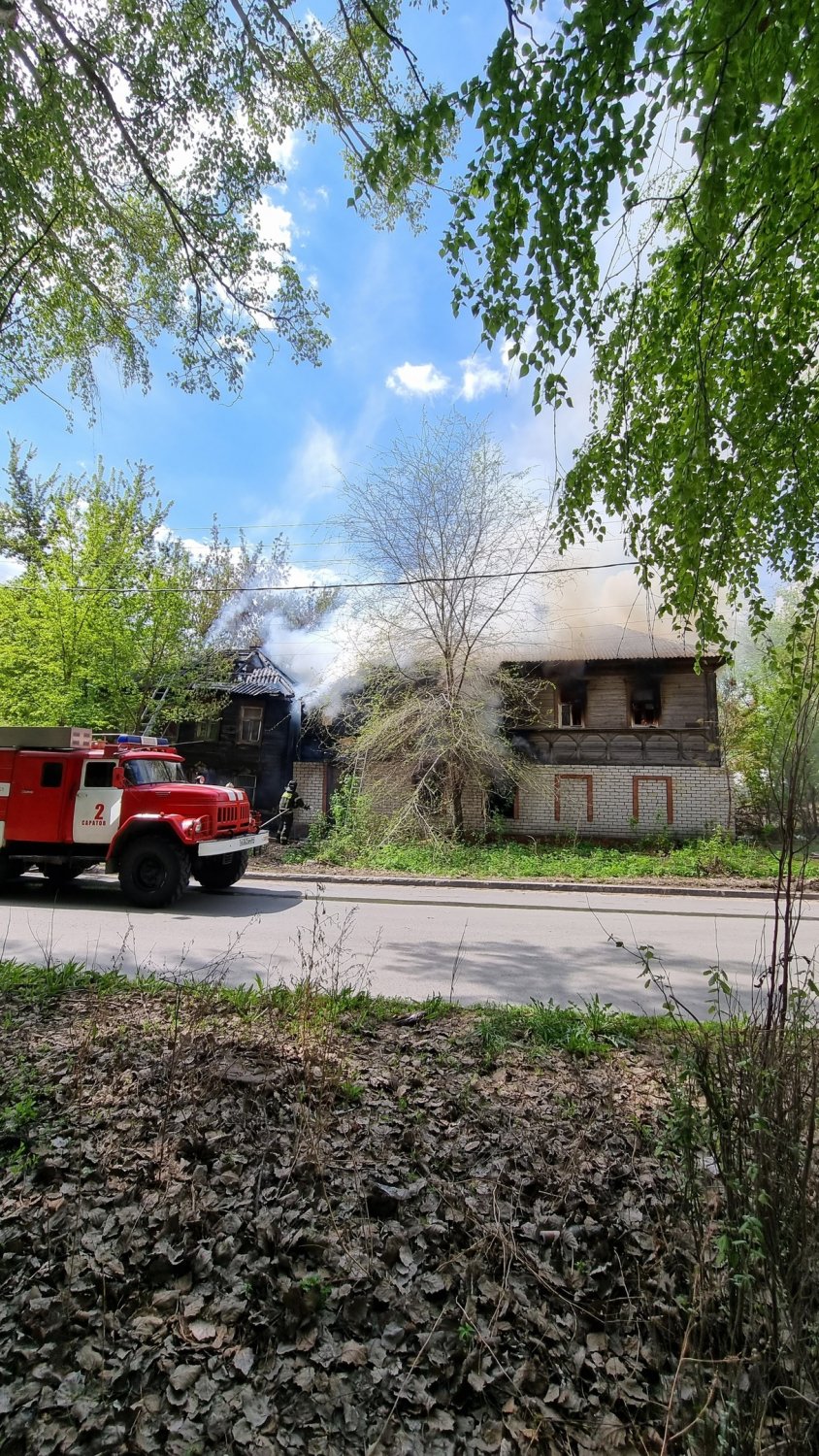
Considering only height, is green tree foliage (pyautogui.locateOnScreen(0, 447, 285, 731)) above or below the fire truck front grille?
above

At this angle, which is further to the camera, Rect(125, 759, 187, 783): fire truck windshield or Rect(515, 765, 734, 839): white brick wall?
Rect(515, 765, 734, 839): white brick wall

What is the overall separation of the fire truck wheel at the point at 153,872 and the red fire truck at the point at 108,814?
0.5 inches

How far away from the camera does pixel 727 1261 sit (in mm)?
1902

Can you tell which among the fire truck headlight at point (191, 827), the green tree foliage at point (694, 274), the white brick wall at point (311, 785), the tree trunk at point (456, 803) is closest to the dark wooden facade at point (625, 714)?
the tree trunk at point (456, 803)

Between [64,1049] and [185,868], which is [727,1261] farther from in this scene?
[185,868]

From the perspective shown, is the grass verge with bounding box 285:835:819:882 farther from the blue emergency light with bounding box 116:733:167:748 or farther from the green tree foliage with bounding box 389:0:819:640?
the green tree foliage with bounding box 389:0:819:640

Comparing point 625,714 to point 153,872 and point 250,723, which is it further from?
point 153,872

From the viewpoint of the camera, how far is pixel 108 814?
9.48m

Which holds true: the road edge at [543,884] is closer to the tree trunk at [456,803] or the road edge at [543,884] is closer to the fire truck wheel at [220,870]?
the fire truck wheel at [220,870]

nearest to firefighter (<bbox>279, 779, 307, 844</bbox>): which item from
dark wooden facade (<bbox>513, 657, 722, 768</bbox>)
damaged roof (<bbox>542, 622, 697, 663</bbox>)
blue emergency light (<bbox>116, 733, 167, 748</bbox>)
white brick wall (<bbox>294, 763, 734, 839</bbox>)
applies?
white brick wall (<bbox>294, 763, 734, 839</bbox>)

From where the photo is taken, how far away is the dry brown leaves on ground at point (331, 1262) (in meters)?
1.74

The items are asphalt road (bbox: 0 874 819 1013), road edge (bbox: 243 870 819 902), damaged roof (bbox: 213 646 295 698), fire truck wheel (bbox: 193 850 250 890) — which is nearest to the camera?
asphalt road (bbox: 0 874 819 1013)

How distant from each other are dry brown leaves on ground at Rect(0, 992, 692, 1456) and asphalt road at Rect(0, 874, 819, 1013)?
50.7 inches

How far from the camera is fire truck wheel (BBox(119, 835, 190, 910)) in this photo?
8.95 m
